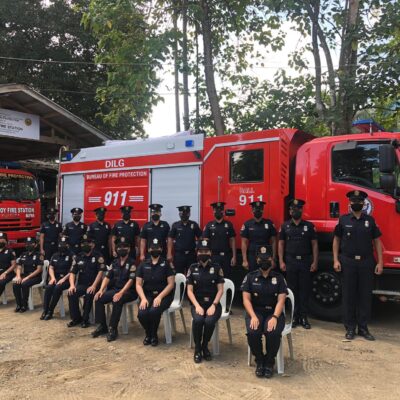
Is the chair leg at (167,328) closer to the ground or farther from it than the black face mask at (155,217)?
closer to the ground

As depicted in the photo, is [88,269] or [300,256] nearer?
[300,256]

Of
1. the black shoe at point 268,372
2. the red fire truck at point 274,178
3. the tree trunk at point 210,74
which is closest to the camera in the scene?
the black shoe at point 268,372

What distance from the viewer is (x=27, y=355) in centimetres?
500

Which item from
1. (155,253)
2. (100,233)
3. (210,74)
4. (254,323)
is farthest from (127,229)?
(210,74)

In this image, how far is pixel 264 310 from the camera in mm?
4688

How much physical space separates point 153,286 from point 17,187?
7.52 m

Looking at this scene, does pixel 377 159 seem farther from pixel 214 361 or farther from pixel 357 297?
pixel 214 361

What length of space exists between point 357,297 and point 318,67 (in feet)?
22.2

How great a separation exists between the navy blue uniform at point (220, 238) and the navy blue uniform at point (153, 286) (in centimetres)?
116

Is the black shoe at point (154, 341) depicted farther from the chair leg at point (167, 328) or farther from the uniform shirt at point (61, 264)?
the uniform shirt at point (61, 264)

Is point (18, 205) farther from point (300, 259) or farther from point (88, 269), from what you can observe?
point (300, 259)

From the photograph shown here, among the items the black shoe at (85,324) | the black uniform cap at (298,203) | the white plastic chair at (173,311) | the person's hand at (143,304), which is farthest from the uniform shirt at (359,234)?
the black shoe at (85,324)

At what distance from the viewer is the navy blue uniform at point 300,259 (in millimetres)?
5980

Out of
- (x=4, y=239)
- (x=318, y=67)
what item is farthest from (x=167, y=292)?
(x=318, y=67)
